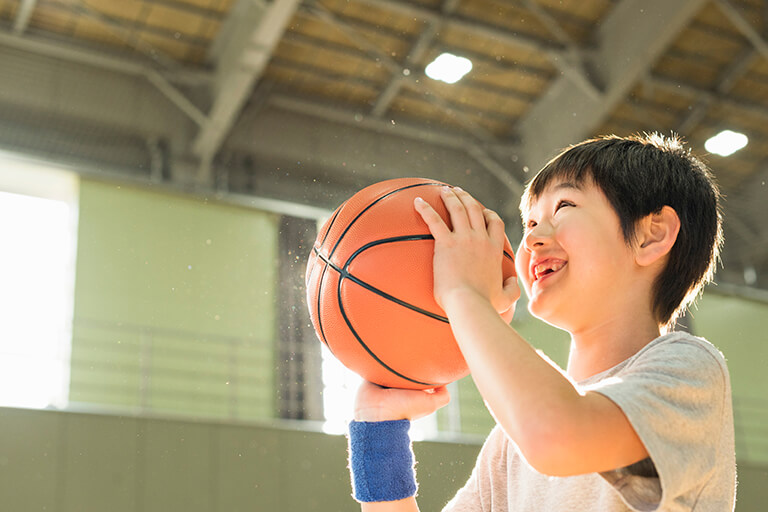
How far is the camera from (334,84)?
8.52 ft

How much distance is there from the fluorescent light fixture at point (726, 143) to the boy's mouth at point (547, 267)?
8.57 feet

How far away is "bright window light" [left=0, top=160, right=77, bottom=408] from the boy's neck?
233cm

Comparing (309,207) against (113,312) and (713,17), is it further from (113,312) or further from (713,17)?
(713,17)

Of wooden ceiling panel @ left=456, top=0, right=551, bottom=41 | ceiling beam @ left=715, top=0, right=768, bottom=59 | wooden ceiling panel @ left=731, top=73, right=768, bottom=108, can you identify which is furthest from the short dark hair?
wooden ceiling panel @ left=731, top=73, right=768, bottom=108

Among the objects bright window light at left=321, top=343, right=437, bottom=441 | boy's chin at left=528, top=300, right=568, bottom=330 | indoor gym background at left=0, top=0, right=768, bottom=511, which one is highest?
indoor gym background at left=0, top=0, right=768, bottom=511

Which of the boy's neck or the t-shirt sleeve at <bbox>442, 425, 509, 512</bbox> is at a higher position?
the boy's neck

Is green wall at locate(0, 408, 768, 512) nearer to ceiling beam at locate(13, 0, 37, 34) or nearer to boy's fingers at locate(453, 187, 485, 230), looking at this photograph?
ceiling beam at locate(13, 0, 37, 34)

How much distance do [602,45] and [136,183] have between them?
1.66m

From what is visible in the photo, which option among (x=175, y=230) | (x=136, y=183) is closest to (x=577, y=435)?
(x=175, y=230)

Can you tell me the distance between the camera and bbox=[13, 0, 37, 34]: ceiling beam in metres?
2.41

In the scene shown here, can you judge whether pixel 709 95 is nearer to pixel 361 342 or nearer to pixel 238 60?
pixel 238 60

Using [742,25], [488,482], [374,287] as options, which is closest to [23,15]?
[374,287]

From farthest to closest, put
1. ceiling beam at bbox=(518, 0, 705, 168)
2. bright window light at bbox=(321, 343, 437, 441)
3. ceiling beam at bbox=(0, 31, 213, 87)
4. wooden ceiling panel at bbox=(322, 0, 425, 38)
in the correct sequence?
ceiling beam at bbox=(518, 0, 705, 168) < wooden ceiling panel at bbox=(322, 0, 425, 38) < ceiling beam at bbox=(0, 31, 213, 87) < bright window light at bbox=(321, 343, 437, 441)

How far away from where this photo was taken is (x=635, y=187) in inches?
27.7
